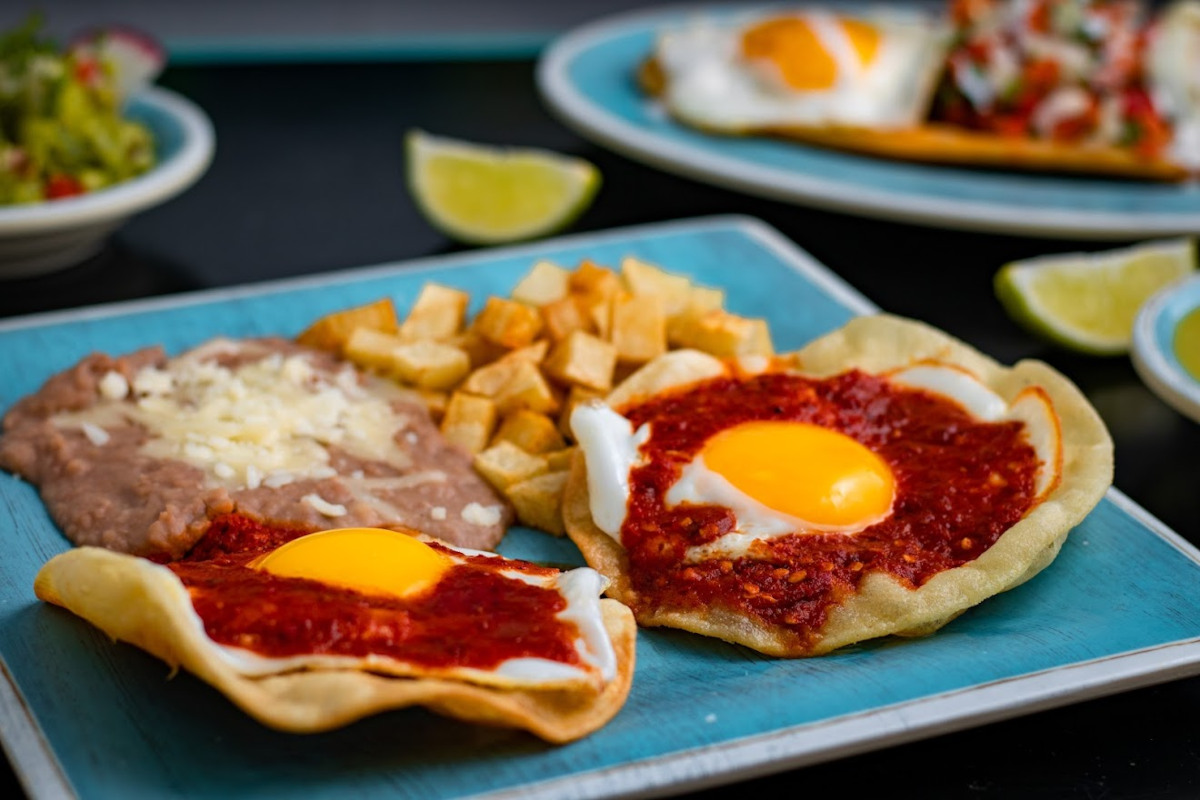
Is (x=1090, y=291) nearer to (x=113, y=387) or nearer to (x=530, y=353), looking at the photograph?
(x=530, y=353)

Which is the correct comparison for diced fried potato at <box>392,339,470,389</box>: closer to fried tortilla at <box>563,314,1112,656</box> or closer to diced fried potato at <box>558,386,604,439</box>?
diced fried potato at <box>558,386,604,439</box>

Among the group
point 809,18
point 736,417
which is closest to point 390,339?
point 736,417

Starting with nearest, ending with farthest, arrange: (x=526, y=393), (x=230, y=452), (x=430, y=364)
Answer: (x=230, y=452)
(x=526, y=393)
(x=430, y=364)

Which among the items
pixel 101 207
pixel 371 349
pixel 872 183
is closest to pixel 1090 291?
pixel 872 183

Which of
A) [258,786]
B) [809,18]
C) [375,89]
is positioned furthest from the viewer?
[375,89]

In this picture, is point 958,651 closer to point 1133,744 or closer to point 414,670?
point 1133,744

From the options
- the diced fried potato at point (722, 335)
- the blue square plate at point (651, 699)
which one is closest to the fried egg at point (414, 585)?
the blue square plate at point (651, 699)

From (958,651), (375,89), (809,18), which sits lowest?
(375,89)
